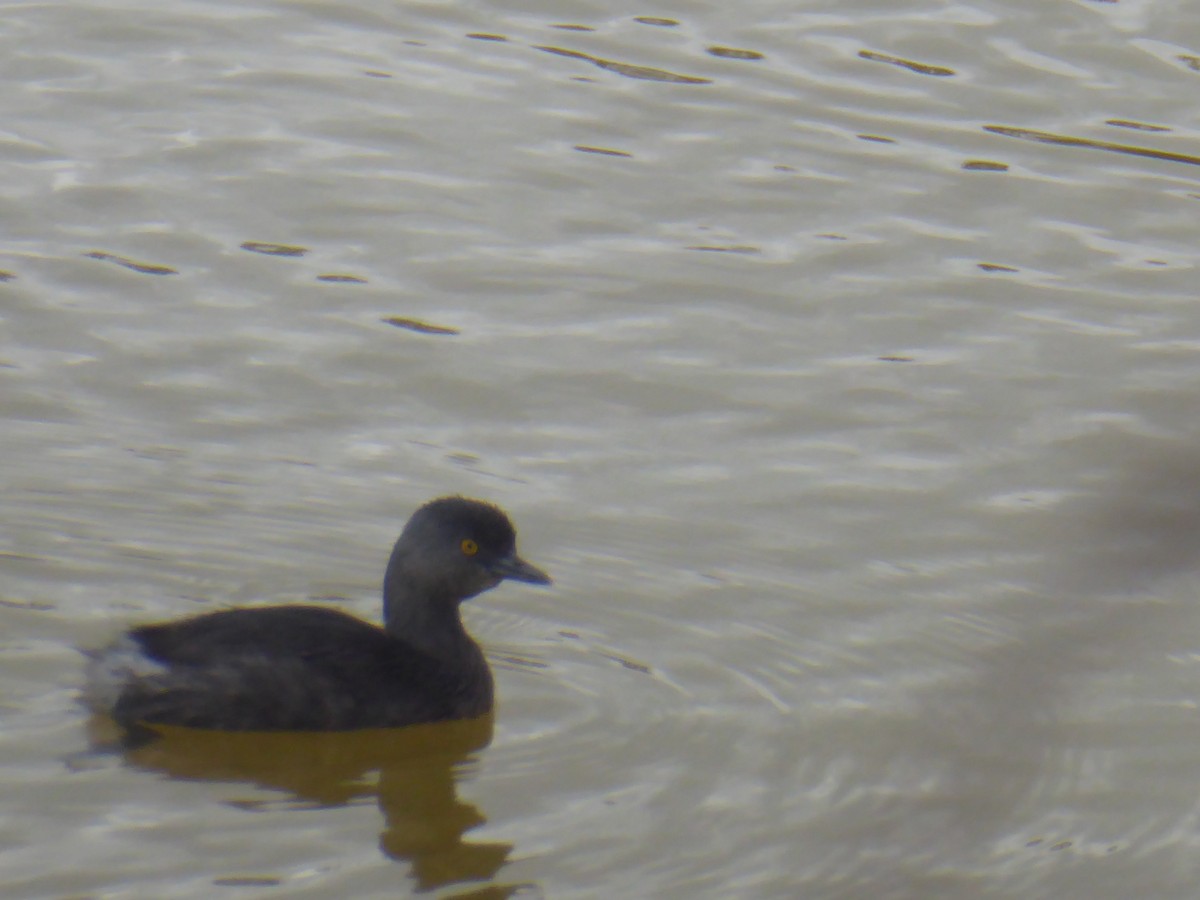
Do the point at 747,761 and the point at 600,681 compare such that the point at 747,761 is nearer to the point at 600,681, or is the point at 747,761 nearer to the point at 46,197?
the point at 600,681

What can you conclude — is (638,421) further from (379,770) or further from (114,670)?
(114,670)

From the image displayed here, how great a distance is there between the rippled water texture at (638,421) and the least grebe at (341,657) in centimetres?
17

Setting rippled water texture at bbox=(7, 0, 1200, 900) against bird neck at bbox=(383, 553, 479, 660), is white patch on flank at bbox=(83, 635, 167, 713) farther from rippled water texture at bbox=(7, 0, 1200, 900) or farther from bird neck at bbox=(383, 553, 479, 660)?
bird neck at bbox=(383, 553, 479, 660)

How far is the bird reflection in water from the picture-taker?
6.29 meters

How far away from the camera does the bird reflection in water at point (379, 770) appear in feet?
20.6

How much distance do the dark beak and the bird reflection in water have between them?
0.56 meters

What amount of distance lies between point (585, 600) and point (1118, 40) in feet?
28.7

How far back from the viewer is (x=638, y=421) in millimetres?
9625

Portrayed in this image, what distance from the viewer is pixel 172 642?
692 centimetres

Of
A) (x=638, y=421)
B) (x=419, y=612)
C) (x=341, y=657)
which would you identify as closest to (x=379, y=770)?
(x=341, y=657)

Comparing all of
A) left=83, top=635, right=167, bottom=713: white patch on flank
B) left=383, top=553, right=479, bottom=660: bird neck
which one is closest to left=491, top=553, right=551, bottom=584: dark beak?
left=383, top=553, right=479, bottom=660: bird neck

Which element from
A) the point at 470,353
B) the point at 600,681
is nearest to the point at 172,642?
the point at 600,681

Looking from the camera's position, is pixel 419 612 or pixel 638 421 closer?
pixel 419 612

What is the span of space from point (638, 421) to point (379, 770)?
3065mm
